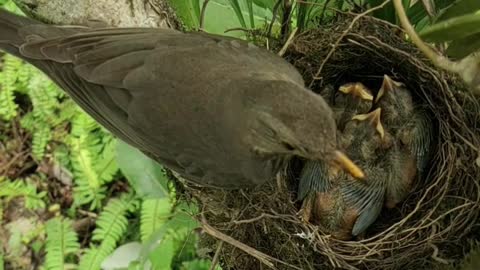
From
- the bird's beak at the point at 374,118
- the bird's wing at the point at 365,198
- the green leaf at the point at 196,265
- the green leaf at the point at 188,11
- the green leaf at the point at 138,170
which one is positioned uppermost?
the green leaf at the point at 188,11

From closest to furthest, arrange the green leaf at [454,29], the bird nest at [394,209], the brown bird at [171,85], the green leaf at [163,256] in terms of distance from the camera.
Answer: the green leaf at [454,29], the brown bird at [171,85], the bird nest at [394,209], the green leaf at [163,256]

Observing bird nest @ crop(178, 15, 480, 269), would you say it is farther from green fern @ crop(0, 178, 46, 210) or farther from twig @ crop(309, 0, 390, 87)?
green fern @ crop(0, 178, 46, 210)

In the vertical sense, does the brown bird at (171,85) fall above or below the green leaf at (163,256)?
above

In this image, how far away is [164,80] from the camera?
2.20 m

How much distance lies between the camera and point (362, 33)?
235 cm

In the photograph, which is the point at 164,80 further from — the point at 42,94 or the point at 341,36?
the point at 42,94

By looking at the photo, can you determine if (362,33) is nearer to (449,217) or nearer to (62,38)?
(449,217)

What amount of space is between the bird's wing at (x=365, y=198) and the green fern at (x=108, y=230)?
4.28ft

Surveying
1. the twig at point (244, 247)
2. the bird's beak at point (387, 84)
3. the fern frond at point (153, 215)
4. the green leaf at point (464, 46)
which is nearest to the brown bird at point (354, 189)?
the bird's beak at point (387, 84)

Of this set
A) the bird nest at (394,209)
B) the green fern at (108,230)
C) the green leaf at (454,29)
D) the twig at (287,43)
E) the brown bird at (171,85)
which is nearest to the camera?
the green leaf at (454,29)

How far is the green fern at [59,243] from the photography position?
134 inches

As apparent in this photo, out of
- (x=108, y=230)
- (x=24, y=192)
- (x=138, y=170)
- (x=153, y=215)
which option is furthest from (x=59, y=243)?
(x=138, y=170)

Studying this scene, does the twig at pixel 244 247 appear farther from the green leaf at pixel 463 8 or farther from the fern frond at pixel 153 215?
the fern frond at pixel 153 215

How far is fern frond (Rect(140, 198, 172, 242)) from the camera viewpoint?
3246 millimetres
